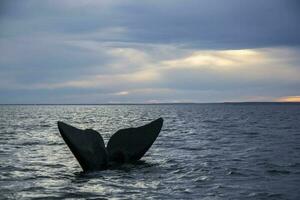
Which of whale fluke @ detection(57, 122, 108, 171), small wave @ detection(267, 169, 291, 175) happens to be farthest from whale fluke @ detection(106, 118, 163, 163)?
small wave @ detection(267, 169, 291, 175)

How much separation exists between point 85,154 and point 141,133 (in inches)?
152

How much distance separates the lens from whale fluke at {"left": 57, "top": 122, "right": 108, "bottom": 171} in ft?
55.1

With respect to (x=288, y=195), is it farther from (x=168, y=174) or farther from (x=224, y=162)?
(x=224, y=162)

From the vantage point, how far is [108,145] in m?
19.7

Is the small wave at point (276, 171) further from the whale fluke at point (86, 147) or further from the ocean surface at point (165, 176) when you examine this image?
the whale fluke at point (86, 147)

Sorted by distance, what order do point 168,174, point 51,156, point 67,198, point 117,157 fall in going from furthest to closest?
point 51,156 → point 117,157 → point 168,174 → point 67,198

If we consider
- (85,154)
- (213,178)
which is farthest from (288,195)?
(85,154)

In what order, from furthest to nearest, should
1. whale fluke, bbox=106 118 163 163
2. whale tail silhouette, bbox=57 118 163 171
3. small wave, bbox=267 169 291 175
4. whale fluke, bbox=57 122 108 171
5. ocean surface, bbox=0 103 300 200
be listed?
whale fluke, bbox=106 118 163 163
whale tail silhouette, bbox=57 118 163 171
whale fluke, bbox=57 122 108 171
small wave, bbox=267 169 291 175
ocean surface, bbox=0 103 300 200

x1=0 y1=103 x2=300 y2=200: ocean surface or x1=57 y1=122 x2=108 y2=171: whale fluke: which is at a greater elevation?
x1=57 y1=122 x2=108 y2=171: whale fluke

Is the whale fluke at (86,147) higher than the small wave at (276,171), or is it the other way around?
the whale fluke at (86,147)

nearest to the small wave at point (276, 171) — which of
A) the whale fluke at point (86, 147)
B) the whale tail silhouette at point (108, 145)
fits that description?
the whale tail silhouette at point (108, 145)

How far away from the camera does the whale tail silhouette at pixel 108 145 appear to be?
55.7 feet

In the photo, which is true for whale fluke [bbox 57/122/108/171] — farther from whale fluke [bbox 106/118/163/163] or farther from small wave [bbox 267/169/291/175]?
small wave [bbox 267/169/291/175]

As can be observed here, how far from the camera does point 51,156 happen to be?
883 inches
